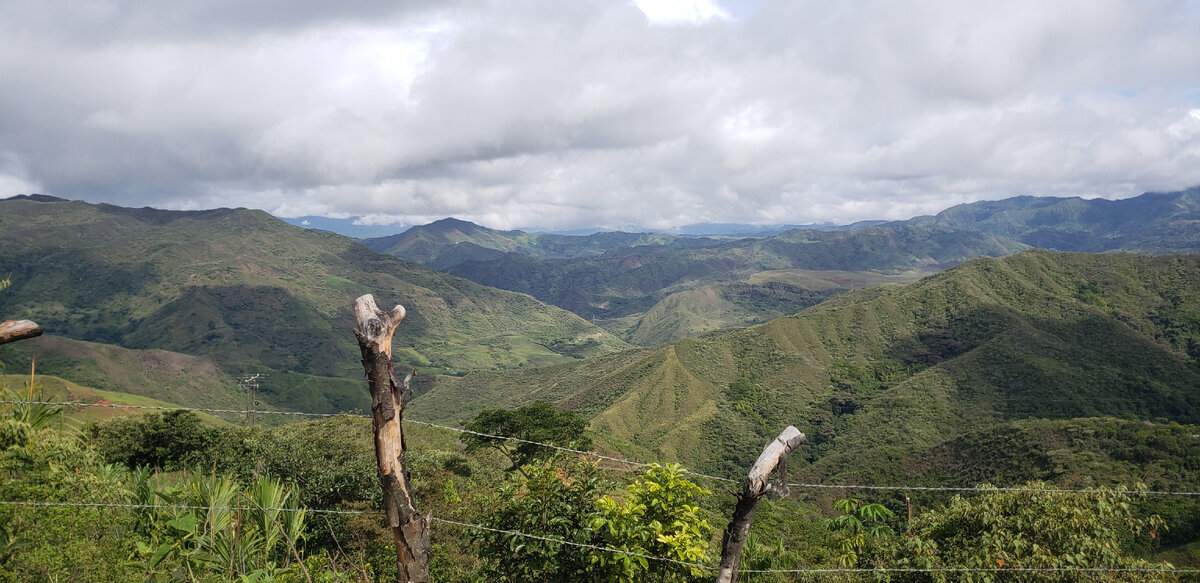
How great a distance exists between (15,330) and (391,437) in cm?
572

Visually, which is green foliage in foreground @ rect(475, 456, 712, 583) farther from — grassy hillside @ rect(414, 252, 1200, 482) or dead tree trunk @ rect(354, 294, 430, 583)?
grassy hillside @ rect(414, 252, 1200, 482)

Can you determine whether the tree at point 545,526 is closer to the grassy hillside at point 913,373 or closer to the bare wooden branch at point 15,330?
the bare wooden branch at point 15,330

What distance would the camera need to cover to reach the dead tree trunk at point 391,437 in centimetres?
721

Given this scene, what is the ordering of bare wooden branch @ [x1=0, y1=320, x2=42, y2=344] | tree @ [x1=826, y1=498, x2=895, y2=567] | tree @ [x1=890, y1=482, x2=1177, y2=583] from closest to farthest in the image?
bare wooden branch @ [x1=0, y1=320, x2=42, y2=344], tree @ [x1=890, y1=482, x2=1177, y2=583], tree @ [x1=826, y1=498, x2=895, y2=567]

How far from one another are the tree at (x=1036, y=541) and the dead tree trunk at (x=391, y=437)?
10910 millimetres

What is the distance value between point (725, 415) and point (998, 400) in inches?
2108

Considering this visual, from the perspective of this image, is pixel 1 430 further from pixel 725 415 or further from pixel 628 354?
pixel 628 354

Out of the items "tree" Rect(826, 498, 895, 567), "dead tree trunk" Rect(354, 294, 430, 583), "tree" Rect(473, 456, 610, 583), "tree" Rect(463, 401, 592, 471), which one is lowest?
"tree" Rect(463, 401, 592, 471)

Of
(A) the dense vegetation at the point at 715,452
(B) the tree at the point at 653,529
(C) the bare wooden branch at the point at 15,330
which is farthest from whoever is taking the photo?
(A) the dense vegetation at the point at 715,452

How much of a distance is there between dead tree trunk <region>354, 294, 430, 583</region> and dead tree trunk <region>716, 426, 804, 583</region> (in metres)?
4.16

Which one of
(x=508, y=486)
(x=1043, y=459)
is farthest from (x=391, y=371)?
(x=1043, y=459)

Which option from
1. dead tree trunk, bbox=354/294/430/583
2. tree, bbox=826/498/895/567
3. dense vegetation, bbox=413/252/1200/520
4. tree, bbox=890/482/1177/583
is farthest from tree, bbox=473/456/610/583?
dense vegetation, bbox=413/252/1200/520

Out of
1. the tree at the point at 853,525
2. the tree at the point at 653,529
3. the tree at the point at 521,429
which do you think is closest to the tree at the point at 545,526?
the tree at the point at 653,529

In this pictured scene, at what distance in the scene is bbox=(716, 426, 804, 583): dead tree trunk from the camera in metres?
7.69
